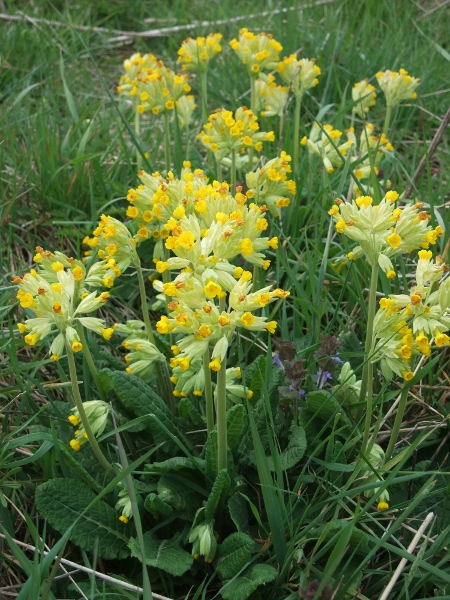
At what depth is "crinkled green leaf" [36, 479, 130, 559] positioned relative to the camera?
2039 mm

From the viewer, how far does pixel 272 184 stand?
262cm

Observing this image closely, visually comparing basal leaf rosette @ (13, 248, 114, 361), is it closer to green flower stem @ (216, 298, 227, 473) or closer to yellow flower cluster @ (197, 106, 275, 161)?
green flower stem @ (216, 298, 227, 473)

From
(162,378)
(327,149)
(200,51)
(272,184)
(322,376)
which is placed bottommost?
(162,378)

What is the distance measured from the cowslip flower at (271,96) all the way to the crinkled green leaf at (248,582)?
2304 millimetres

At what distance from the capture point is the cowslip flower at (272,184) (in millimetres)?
2584

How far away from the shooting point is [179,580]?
6.77ft

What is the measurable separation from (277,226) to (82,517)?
1.59 metres

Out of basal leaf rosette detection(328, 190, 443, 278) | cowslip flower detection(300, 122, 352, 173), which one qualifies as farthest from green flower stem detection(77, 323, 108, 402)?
cowslip flower detection(300, 122, 352, 173)

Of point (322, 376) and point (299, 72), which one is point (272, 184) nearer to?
point (322, 376)

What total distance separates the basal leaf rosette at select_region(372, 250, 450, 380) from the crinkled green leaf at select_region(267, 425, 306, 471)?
0.35 m

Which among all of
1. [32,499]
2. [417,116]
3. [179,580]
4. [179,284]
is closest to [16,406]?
[32,499]

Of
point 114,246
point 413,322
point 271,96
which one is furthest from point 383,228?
point 271,96

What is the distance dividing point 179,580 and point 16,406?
2.90 feet

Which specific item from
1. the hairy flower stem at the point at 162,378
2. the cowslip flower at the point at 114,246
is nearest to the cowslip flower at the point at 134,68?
the cowslip flower at the point at 114,246
